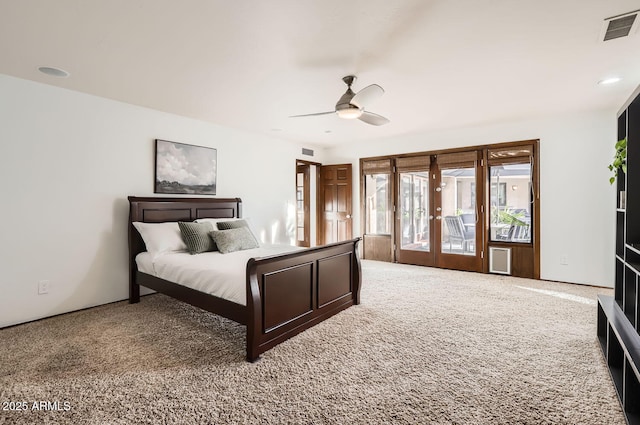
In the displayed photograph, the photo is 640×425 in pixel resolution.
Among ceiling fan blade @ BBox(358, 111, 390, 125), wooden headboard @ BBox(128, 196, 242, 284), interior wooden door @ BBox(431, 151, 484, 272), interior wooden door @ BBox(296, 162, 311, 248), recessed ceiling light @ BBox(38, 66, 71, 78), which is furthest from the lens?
interior wooden door @ BBox(296, 162, 311, 248)

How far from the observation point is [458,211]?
554cm

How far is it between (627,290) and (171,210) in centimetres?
472

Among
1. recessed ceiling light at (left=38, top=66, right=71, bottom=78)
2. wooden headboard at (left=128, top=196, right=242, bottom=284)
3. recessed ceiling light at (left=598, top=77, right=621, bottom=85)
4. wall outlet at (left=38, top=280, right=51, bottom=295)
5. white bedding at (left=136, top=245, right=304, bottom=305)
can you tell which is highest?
recessed ceiling light at (left=598, top=77, right=621, bottom=85)

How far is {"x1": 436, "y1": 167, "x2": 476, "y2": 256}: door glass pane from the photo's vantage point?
5410 millimetres

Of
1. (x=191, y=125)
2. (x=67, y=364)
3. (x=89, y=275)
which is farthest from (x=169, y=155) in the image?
(x=67, y=364)

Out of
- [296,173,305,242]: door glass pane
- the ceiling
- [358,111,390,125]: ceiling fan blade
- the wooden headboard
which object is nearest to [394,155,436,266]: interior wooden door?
the ceiling

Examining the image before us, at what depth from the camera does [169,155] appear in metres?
4.36

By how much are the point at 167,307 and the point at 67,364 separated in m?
1.35

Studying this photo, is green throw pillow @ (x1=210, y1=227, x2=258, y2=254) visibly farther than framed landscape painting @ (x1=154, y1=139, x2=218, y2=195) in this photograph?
No

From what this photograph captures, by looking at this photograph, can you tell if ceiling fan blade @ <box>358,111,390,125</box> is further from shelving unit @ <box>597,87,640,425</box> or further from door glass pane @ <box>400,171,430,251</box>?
door glass pane @ <box>400,171,430,251</box>

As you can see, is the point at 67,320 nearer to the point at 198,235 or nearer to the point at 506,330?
the point at 198,235

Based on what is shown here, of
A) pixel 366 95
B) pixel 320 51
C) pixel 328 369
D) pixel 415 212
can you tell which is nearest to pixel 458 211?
pixel 415 212

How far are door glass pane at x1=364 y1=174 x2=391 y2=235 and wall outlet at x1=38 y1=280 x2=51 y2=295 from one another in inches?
201

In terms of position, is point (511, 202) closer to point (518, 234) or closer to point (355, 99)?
point (518, 234)
